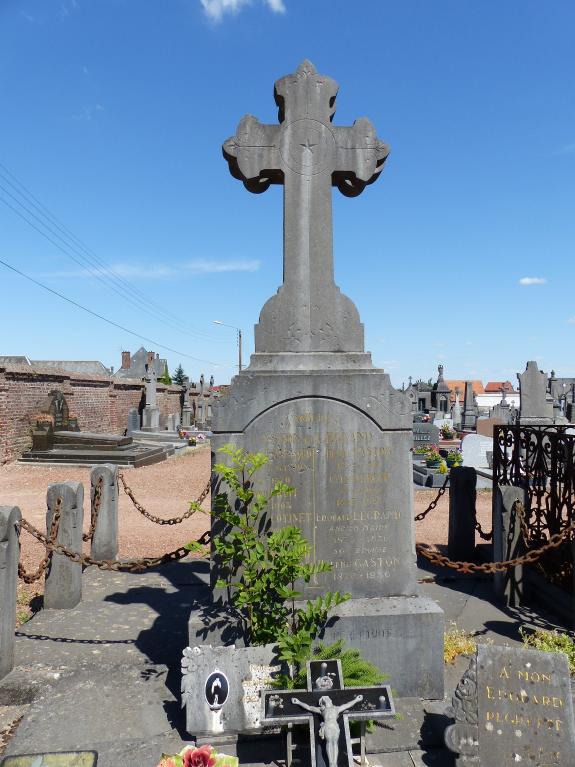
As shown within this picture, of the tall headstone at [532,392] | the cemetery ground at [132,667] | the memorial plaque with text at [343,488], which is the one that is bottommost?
the cemetery ground at [132,667]

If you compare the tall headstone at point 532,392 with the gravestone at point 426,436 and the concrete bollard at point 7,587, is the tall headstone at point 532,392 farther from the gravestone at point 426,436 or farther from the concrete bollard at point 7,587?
the concrete bollard at point 7,587

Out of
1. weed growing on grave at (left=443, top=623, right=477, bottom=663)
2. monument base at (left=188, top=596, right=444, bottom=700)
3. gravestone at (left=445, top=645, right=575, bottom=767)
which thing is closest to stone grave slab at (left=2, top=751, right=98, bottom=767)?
monument base at (left=188, top=596, right=444, bottom=700)

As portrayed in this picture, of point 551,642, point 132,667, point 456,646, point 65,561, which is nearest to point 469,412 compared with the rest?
point 551,642

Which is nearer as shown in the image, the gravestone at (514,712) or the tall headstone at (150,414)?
the gravestone at (514,712)

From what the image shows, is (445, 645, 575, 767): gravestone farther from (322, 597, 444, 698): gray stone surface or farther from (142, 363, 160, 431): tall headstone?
(142, 363, 160, 431): tall headstone

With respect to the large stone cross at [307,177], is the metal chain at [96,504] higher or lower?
lower

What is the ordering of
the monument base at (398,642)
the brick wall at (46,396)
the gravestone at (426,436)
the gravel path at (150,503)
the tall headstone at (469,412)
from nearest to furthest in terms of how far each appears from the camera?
the monument base at (398,642) → the gravel path at (150,503) → the brick wall at (46,396) → the gravestone at (426,436) → the tall headstone at (469,412)

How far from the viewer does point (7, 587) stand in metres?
4.42

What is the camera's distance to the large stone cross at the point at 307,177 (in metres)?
4.65

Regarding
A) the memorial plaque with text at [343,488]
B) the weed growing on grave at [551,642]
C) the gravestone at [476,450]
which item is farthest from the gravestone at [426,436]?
the memorial plaque with text at [343,488]

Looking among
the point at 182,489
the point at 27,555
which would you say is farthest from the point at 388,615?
the point at 182,489

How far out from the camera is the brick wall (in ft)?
60.0

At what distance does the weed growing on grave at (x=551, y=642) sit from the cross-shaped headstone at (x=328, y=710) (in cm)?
203

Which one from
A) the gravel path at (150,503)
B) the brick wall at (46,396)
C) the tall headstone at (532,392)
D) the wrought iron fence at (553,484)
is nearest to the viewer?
the wrought iron fence at (553,484)
